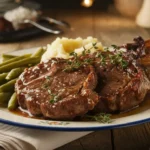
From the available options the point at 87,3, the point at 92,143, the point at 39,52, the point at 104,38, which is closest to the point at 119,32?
the point at 104,38

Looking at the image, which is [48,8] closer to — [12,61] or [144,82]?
[12,61]

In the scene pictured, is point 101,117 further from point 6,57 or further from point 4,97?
point 6,57

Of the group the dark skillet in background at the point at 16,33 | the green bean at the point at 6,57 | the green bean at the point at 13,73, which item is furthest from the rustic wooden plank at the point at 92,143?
the dark skillet in background at the point at 16,33

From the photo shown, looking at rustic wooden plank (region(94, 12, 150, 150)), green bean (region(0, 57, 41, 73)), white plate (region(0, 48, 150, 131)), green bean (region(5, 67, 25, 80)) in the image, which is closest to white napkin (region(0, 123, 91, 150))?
white plate (region(0, 48, 150, 131))

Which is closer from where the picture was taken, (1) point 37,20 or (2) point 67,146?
(2) point 67,146

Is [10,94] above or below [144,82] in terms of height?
below

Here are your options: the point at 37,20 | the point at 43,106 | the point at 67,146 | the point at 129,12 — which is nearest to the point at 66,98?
the point at 43,106
